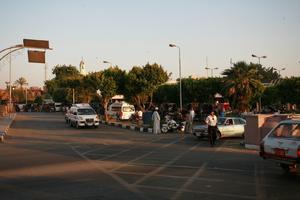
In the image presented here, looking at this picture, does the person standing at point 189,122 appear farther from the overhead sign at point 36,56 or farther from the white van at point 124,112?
the white van at point 124,112

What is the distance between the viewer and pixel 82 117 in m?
34.1

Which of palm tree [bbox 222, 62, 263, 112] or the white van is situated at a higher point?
palm tree [bbox 222, 62, 263, 112]

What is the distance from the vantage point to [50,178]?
11.7 m

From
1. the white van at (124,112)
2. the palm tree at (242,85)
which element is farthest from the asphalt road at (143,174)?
the white van at (124,112)

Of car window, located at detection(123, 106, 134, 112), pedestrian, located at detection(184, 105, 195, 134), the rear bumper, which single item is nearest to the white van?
car window, located at detection(123, 106, 134, 112)

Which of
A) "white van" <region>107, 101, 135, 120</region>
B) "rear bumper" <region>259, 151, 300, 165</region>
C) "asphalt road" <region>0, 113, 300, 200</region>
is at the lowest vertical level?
"asphalt road" <region>0, 113, 300, 200</region>

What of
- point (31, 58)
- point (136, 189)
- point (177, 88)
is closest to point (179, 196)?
point (136, 189)

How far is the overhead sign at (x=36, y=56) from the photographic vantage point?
1008 inches

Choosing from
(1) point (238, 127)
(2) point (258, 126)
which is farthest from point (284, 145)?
(1) point (238, 127)

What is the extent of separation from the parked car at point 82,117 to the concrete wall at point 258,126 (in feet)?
57.2

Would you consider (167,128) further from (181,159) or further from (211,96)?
(211,96)

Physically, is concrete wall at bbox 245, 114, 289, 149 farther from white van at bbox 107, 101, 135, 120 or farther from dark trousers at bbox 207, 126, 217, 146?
white van at bbox 107, 101, 135, 120

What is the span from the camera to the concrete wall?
17.9 meters

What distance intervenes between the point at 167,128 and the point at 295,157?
1868 cm
